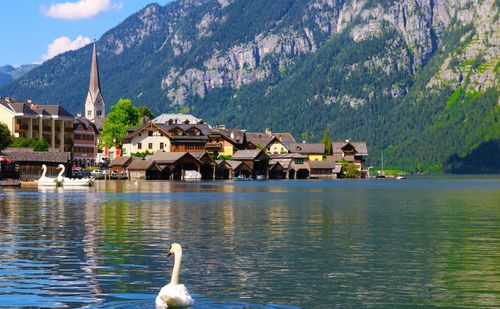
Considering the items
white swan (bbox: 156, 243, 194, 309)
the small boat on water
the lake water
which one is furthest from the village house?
white swan (bbox: 156, 243, 194, 309)

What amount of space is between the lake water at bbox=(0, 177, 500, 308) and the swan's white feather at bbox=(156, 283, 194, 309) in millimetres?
1053

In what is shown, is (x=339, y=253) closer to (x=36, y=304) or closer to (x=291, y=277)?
(x=291, y=277)

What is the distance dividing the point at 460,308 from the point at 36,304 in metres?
14.1

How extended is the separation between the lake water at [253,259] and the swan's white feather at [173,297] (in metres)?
1.05

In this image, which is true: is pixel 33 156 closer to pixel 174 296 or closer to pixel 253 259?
pixel 253 259

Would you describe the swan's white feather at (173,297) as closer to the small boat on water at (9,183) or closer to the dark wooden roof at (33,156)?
the small boat on water at (9,183)

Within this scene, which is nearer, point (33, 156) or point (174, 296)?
point (174, 296)

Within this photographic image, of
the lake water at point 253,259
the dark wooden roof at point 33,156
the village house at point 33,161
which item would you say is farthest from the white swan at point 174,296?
the village house at point 33,161

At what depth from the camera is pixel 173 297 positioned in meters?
28.5

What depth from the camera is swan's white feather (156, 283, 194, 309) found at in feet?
93.3

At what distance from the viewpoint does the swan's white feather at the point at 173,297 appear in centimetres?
2844

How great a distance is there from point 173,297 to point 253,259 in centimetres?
1385

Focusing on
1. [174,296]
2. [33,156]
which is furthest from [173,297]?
[33,156]

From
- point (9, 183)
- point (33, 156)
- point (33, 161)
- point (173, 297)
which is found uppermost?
point (33, 156)
